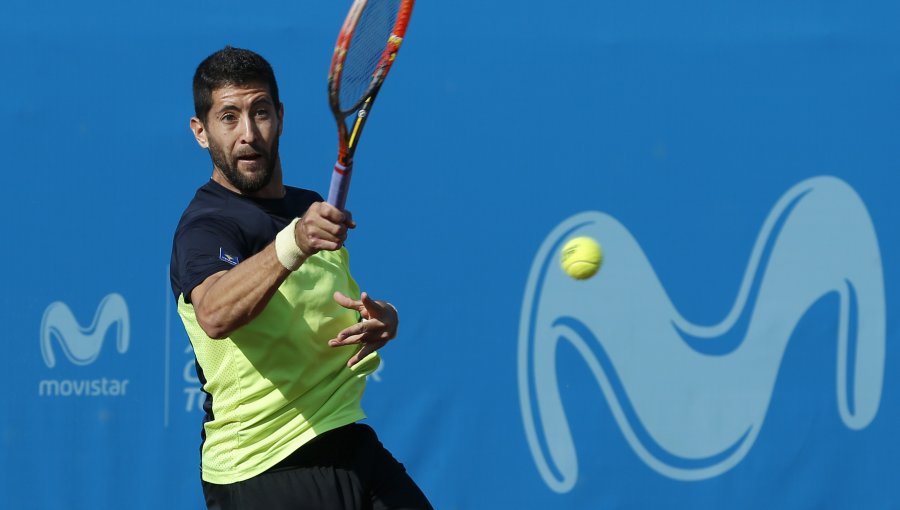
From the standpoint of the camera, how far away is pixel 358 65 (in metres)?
2.37

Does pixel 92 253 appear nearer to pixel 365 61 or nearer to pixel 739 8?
pixel 365 61

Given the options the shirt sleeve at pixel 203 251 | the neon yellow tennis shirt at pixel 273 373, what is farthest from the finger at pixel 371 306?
Result: the shirt sleeve at pixel 203 251

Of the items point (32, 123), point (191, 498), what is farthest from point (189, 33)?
point (191, 498)

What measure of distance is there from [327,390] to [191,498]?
1849 millimetres

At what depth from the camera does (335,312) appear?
254 centimetres

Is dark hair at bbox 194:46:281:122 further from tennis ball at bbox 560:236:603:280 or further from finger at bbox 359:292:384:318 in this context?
tennis ball at bbox 560:236:603:280

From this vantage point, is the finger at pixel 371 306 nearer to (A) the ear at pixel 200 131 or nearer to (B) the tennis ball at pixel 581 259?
(A) the ear at pixel 200 131

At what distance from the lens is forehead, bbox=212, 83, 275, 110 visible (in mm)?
2539

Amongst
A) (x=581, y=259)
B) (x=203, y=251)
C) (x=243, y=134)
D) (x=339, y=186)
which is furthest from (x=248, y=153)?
(x=581, y=259)

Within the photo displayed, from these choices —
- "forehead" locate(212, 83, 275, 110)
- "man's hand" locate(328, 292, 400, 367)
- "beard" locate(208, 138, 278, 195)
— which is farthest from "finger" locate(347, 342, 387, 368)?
"forehead" locate(212, 83, 275, 110)

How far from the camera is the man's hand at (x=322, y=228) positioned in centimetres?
200

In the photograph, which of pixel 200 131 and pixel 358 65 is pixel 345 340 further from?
pixel 200 131

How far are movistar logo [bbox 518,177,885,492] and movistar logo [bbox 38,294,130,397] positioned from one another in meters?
1.47

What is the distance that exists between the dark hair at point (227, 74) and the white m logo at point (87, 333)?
174cm
